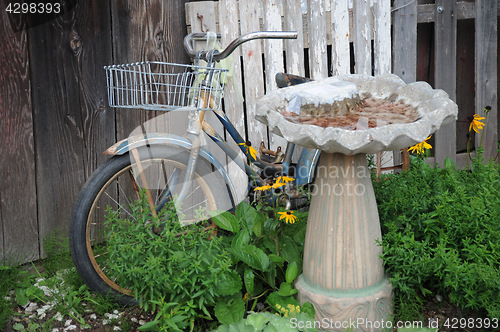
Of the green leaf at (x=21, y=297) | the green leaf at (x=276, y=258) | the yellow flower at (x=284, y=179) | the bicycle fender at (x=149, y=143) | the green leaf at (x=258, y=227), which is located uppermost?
the bicycle fender at (x=149, y=143)

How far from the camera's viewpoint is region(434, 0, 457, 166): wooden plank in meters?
4.12

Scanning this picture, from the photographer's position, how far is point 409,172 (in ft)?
10.7

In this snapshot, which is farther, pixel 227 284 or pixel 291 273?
pixel 291 273

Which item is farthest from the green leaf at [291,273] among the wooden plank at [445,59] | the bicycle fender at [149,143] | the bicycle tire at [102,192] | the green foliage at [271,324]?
the wooden plank at [445,59]

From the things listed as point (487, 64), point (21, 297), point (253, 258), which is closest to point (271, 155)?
point (253, 258)

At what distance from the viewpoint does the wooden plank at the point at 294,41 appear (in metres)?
3.70

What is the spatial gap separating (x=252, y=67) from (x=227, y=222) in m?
1.23

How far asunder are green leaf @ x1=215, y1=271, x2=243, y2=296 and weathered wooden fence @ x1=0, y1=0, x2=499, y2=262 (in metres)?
1.37

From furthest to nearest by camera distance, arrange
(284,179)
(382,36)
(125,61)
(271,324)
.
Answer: (382,36) → (125,61) → (284,179) → (271,324)

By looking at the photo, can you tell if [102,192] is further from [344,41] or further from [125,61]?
[344,41]

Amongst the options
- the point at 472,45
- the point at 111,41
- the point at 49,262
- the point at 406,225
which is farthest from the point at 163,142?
the point at 472,45

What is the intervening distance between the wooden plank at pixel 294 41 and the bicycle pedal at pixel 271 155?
64 cm

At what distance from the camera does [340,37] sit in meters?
3.82

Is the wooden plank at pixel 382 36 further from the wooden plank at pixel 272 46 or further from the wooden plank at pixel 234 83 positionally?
the wooden plank at pixel 234 83
